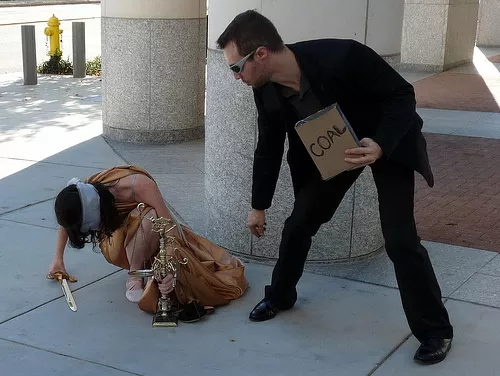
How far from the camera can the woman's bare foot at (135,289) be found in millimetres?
Answer: 4738

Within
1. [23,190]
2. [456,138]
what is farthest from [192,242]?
[456,138]

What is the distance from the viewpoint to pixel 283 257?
4379mm

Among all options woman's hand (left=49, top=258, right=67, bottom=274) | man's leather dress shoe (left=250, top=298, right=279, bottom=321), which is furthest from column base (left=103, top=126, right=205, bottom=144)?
man's leather dress shoe (left=250, top=298, right=279, bottom=321)

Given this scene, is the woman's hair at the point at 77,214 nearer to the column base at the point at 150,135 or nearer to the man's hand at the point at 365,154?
the man's hand at the point at 365,154

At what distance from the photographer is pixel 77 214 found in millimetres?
4340

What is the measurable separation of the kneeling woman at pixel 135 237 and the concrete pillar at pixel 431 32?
1175cm

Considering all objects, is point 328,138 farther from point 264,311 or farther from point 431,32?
point 431,32

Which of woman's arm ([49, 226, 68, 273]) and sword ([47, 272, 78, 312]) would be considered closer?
sword ([47, 272, 78, 312])

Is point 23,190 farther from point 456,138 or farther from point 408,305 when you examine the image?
point 456,138

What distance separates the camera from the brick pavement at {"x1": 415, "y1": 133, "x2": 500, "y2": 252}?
6.02 m

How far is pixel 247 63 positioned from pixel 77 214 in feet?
4.33

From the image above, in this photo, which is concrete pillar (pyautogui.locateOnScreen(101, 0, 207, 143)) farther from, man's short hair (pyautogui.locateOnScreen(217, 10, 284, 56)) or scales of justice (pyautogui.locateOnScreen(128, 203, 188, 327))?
man's short hair (pyautogui.locateOnScreen(217, 10, 284, 56))

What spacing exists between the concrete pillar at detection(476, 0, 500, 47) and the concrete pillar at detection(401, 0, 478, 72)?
407 centimetres

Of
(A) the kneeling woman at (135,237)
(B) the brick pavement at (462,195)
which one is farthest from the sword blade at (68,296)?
(B) the brick pavement at (462,195)
